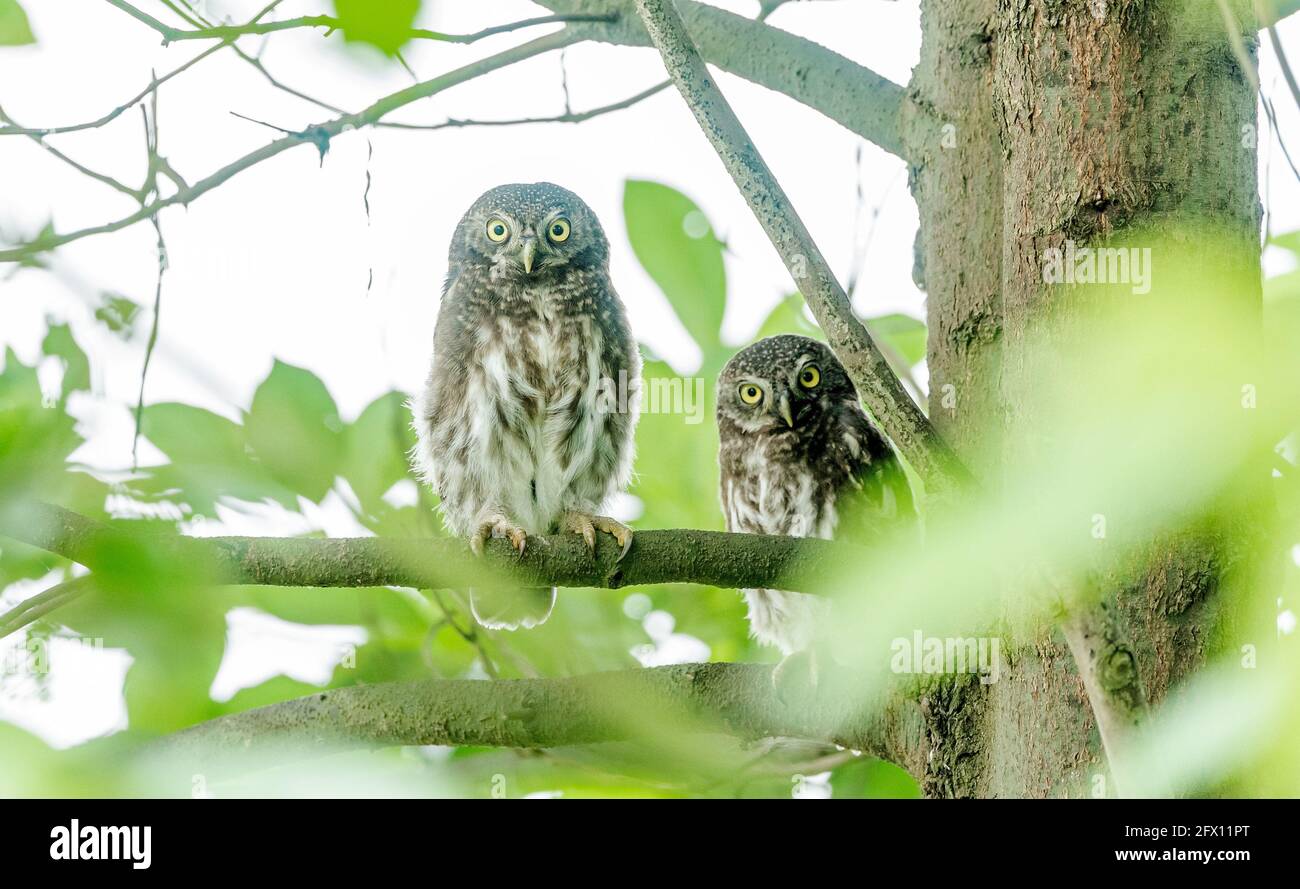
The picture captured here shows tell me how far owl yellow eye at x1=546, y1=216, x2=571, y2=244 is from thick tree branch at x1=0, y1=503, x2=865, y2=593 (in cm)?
53

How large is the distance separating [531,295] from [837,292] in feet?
2.68

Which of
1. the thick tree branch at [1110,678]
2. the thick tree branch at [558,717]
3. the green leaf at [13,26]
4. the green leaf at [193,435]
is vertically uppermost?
the green leaf at [13,26]

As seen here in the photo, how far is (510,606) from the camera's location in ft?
3.05

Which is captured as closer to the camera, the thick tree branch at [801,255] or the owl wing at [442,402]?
the thick tree branch at [801,255]

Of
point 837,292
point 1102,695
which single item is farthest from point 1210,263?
point 1102,695

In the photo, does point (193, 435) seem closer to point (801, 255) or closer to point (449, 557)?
point (449, 557)

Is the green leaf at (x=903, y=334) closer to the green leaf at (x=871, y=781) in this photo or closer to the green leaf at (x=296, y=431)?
the green leaf at (x=871, y=781)

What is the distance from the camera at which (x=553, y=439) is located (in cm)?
151

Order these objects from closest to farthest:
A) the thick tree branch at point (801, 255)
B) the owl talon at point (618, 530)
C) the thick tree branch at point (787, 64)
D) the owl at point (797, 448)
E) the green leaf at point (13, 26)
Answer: the green leaf at point (13, 26)
the thick tree branch at point (801, 255)
the owl talon at point (618, 530)
the thick tree branch at point (787, 64)
the owl at point (797, 448)

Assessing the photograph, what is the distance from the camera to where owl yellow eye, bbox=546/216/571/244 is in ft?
5.05

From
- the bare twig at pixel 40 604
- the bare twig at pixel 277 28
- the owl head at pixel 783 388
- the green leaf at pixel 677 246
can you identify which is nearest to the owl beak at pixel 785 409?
the owl head at pixel 783 388

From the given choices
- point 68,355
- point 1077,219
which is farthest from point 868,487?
point 68,355

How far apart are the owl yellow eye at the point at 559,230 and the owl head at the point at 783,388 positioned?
31cm

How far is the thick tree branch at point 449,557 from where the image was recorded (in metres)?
0.40
